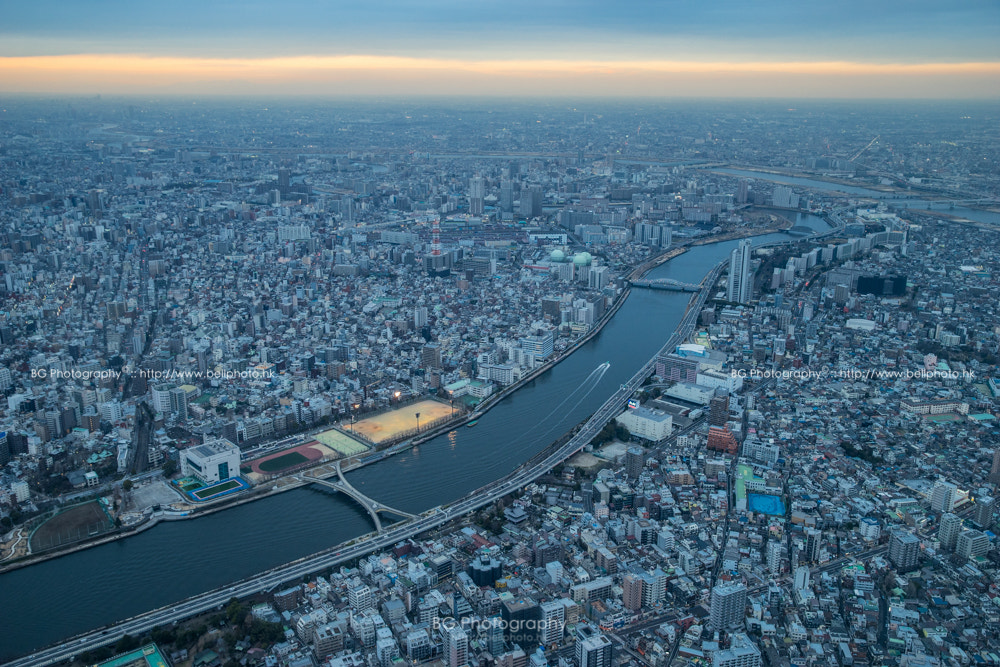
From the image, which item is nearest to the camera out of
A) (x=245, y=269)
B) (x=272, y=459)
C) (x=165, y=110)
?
(x=272, y=459)

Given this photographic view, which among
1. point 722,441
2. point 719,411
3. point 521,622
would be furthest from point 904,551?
point 521,622

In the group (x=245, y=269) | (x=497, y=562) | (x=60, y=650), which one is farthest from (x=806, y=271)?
(x=60, y=650)

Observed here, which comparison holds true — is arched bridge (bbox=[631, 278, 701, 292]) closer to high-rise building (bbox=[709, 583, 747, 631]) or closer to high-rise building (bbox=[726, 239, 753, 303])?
high-rise building (bbox=[726, 239, 753, 303])

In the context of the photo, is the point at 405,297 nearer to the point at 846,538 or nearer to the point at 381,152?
the point at 846,538

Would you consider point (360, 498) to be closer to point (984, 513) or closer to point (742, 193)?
point (984, 513)

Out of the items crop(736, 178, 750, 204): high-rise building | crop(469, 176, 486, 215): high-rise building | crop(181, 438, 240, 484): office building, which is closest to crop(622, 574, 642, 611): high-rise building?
crop(181, 438, 240, 484): office building

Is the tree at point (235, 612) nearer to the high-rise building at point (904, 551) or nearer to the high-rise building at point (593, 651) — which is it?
the high-rise building at point (593, 651)
